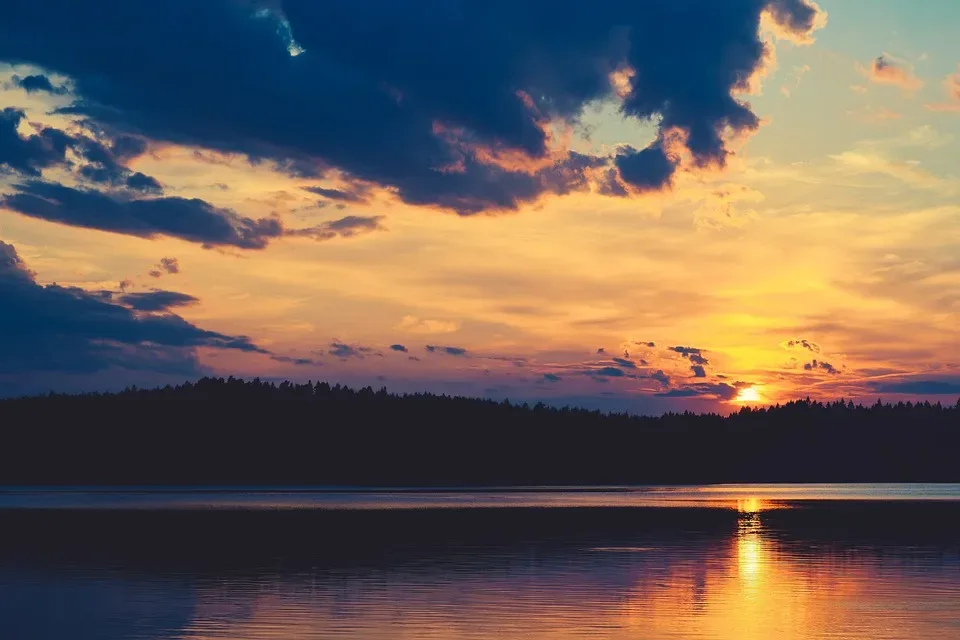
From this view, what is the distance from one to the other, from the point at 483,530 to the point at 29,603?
130 ft

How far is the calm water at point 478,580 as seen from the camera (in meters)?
32.2

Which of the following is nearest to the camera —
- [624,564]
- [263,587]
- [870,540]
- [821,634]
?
[821,634]

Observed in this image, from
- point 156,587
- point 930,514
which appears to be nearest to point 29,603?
point 156,587

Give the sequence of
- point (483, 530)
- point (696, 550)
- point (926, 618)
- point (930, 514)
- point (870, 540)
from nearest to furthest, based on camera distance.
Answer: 1. point (926, 618)
2. point (696, 550)
3. point (870, 540)
4. point (483, 530)
5. point (930, 514)

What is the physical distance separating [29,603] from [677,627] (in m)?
18.9

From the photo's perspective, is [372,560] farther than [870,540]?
No

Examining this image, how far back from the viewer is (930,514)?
334 ft

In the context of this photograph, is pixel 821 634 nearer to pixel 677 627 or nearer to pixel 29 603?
pixel 677 627

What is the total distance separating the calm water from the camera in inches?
1268

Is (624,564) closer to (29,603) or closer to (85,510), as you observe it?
(29,603)

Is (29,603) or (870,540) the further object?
(870,540)

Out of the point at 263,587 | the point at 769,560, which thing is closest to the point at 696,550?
the point at 769,560

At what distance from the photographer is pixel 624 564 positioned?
50.2 m

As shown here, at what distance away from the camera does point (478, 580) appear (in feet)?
142
